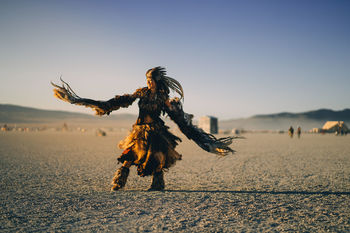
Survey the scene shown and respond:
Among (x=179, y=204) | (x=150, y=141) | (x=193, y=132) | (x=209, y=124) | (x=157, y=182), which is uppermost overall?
(x=209, y=124)

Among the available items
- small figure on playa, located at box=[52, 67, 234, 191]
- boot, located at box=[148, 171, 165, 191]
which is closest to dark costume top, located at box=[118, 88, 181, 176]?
small figure on playa, located at box=[52, 67, 234, 191]

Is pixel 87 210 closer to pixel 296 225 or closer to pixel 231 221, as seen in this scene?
pixel 231 221

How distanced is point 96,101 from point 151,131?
1.19 m

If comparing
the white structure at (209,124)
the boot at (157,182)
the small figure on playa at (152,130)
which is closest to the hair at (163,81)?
the small figure on playa at (152,130)

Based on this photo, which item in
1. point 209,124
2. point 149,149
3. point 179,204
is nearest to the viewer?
point 179,204

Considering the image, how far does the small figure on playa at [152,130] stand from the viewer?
513 centimetres

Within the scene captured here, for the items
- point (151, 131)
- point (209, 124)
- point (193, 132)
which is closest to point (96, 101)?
point (151, 131)

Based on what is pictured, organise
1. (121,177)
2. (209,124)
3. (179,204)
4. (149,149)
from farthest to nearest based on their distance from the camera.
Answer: (209,124)
(121,177)
(149,149)
(179,204)

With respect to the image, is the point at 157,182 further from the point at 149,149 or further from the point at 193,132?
the point at 193,132

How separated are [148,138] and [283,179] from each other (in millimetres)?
4021

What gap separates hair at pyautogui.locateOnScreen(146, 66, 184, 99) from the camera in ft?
17.7

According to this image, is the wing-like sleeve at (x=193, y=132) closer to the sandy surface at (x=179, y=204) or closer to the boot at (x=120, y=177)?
the sandy surface at (x=179, y=204)

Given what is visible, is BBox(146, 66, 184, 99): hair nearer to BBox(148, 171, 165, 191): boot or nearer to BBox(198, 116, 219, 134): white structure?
BBox(148, 171, 165, 191): boot

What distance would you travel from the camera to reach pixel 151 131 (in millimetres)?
5207
